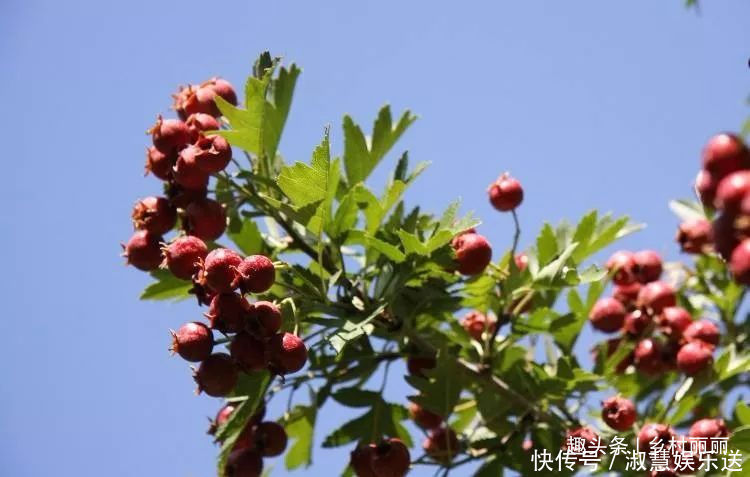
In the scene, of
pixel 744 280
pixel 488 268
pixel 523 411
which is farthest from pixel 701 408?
pixel 744 280

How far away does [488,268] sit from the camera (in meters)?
2.55

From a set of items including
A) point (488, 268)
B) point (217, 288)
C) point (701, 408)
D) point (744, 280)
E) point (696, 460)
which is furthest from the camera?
point (701, 408)

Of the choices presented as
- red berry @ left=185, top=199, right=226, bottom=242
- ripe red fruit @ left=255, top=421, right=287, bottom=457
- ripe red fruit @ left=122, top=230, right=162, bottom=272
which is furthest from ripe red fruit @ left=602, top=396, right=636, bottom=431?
ripe red fruit @ left=122, top=230, right=162, bottom=272

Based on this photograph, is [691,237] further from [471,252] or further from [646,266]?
[471,252]

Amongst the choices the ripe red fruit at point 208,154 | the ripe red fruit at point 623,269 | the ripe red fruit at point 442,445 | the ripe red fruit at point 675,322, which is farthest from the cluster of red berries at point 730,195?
the ripe red fruit at point 623,269

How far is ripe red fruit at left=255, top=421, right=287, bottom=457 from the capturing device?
2.32m

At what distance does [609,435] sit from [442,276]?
2.16 feet

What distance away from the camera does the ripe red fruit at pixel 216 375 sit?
191 cm

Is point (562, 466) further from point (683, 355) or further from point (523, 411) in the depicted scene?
point (683, 355)

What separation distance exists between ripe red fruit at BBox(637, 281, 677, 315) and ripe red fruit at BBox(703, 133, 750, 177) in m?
1.64

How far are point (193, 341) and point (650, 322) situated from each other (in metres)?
1.43

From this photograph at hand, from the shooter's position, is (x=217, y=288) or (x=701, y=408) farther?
(x=701, y=408)

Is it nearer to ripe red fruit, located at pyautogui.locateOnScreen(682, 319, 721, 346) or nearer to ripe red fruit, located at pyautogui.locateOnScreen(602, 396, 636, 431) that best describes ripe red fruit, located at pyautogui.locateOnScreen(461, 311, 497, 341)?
ripe red fruit, located at pyautogui.locateOnScreen(602, 396, 636, 431)

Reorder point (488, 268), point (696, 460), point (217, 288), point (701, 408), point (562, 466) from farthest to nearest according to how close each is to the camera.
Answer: point (701, 408) → point (488, 268) → point (562, 466) → point (696, 460) → point (217, 288)
